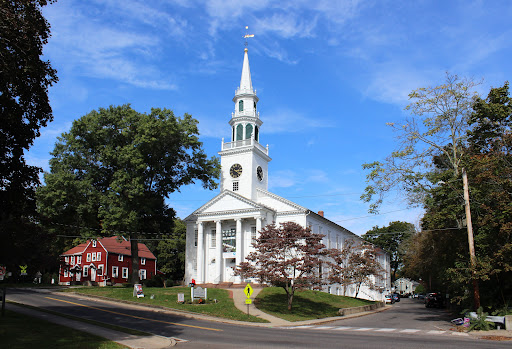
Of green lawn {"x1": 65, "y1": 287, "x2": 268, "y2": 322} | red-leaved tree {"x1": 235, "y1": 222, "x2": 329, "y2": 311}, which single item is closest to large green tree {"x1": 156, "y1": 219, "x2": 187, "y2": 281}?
green lawn {"x1": 65, "y1": 287, "x2": 268, "y2": 322}

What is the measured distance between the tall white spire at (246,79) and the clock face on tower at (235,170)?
9.39 meters

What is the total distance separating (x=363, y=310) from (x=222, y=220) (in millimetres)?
17628

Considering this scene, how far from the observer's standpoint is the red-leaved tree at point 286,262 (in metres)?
30.0

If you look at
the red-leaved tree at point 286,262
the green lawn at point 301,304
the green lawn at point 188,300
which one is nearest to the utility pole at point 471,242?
the red-leaved tree at point 286,262

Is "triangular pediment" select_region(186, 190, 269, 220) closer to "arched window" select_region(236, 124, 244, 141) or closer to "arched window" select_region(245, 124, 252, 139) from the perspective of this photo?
"arched window" select_region(236, 124, 244, 141)

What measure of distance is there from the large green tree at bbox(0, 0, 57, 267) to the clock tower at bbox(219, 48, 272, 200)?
33956 mm

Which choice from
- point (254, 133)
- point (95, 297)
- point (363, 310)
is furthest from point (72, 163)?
point (363, 310)

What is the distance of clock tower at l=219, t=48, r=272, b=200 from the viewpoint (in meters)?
49.9

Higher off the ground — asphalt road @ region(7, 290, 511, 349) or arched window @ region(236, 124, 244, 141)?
arched window @ region(236, 124, 244, 141)

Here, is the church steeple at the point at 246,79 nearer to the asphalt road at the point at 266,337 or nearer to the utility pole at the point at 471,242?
the utility pole at the point at 471,242

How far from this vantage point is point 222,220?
4741 cm

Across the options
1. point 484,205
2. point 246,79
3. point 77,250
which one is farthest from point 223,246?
point 77,250

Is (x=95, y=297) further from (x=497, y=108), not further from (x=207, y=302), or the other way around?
(x=497, y=108)

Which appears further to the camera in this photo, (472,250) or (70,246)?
(70,246)
